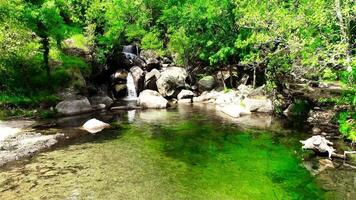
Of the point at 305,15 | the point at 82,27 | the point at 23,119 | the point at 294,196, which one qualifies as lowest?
the point at 294,196

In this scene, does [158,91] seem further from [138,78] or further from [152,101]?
[152,101]

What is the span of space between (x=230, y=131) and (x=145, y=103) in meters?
16.8

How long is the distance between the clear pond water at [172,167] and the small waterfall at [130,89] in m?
18.7

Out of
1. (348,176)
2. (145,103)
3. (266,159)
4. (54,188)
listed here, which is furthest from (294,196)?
(145,103)

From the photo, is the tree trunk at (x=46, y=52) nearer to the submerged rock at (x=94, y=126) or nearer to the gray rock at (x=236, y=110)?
the submerged rock at (x=94, y=126)

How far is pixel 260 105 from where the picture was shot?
39062mm

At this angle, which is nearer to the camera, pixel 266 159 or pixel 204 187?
pixel 204 187

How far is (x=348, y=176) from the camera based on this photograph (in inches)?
752

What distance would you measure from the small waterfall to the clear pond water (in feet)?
61.4

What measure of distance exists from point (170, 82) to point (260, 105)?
15947mm

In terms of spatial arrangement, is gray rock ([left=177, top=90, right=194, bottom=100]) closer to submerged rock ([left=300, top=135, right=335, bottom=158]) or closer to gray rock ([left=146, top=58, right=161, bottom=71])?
gray rock ([left=146, top=58, right=161, bottom=71])

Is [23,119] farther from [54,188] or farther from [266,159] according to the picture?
[266,159]

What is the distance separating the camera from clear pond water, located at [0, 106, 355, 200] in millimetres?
17656

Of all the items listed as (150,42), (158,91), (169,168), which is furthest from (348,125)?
(150,42)
